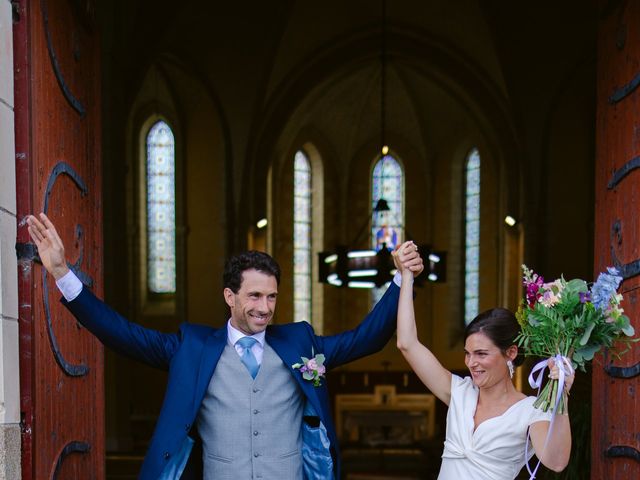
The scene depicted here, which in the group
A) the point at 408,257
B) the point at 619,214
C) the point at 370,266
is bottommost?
the point at 370,266

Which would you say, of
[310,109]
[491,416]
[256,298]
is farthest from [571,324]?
[310,109]

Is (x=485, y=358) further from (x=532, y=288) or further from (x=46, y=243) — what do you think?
(x=46, y=243)

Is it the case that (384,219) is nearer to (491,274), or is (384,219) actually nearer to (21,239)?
(491,274)

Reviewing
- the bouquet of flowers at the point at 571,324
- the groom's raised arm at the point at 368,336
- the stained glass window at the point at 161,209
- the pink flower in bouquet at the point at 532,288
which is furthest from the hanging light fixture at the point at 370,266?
the bouquet of flowers at the point at 571,324

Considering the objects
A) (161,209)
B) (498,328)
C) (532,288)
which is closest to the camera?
(532,288)

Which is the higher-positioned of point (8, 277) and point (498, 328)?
point (8, 277)

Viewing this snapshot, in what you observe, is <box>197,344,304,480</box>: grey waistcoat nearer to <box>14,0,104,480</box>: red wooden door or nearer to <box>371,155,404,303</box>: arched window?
<box>14,0,104,480</box>: red wooden door

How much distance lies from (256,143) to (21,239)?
11161mm

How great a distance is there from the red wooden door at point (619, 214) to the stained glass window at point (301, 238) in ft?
45.0

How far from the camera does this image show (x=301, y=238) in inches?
707

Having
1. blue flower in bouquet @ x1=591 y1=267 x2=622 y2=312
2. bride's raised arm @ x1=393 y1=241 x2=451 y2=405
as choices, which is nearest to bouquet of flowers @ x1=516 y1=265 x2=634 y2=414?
blue flower in bouquet @ x1=591 y1=267 x2=622 y2=312

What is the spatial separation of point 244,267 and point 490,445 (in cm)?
115

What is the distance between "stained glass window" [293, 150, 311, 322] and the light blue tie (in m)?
14.3

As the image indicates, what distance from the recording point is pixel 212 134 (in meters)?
14.2
